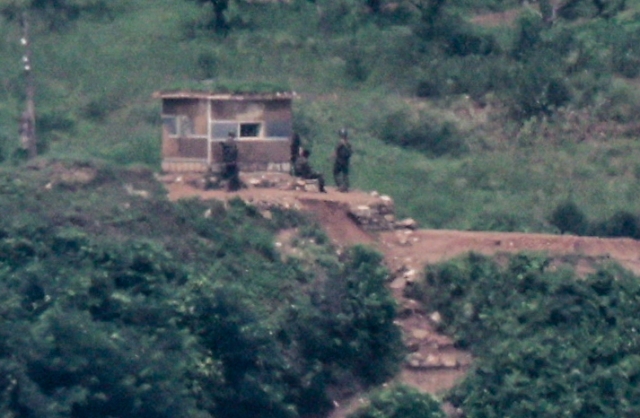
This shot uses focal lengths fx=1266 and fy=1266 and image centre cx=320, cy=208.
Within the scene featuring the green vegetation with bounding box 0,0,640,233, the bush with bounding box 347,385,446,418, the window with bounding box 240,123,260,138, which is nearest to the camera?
the bush with bounding box 347,385,446,418

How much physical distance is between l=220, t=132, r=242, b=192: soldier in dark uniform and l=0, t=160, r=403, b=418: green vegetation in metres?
1.94

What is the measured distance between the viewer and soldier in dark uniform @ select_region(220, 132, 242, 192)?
23141 mm

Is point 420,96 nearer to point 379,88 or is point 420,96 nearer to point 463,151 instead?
point 379,88

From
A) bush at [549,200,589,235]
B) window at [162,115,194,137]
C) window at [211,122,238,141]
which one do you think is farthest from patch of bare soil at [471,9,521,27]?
window at [162,115,194,137]

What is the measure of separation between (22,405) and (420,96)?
72.3 feet

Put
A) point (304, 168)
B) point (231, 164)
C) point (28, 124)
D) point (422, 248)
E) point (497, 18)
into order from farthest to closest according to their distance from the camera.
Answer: point (497, 18), point (28, 124), point (304, 168), point (231, 164), point (422, 248)

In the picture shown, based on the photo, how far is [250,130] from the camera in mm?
24125

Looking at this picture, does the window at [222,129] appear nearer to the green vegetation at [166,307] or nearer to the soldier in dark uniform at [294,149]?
the soldier in dark uniform at [294,149]

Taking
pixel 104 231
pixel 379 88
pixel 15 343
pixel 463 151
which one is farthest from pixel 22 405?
pixel 379 88

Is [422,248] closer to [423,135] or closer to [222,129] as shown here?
[222,129]

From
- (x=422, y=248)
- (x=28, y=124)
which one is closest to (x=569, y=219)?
(x=422, y=248)

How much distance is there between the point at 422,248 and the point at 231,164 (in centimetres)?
390

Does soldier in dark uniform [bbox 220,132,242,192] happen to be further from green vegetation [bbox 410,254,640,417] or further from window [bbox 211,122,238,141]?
green vegetation [bbox 410,254,640,417]

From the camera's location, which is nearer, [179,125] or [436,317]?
[436,317]
